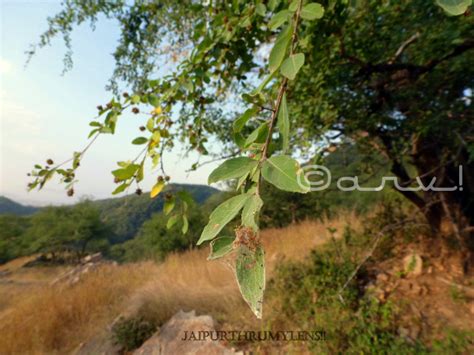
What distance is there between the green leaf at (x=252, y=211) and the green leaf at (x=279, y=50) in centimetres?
24

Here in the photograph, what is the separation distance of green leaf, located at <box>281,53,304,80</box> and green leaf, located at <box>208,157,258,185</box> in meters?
0.15

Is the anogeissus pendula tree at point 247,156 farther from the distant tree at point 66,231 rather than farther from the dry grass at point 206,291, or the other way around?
the distant tree at point 66,231

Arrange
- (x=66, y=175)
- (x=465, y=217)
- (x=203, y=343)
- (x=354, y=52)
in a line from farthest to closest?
(x=465, y=217) → (x=203, y=343) → (x=354, y=52) → (x=66, y=175)

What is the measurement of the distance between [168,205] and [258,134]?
47 centimetres

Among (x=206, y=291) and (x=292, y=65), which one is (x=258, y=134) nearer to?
(x=292, y=65)

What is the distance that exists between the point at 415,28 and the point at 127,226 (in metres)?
52.6

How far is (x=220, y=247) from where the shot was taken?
1.21 feet

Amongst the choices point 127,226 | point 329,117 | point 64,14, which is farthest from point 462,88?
point 127,226

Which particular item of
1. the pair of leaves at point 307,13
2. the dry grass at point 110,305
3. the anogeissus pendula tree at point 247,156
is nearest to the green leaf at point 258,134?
the anogeissus pendula tree at point 247,156

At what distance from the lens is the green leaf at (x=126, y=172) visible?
662 mm

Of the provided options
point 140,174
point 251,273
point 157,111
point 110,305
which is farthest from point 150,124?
point 110,305

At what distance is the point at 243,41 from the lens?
3.82 feet

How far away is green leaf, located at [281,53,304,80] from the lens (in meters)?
0.43

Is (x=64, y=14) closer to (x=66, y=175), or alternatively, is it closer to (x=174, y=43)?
(x=174, y=43)
